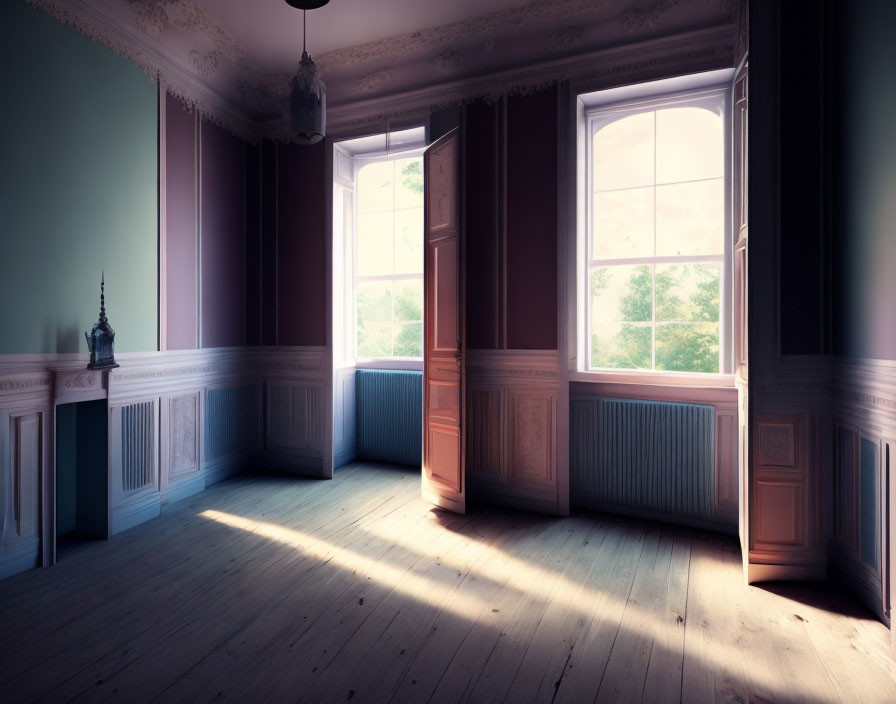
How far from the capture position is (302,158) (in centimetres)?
439

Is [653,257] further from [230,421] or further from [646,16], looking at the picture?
[230,421]

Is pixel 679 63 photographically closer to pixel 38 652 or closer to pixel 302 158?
pixel 302 158

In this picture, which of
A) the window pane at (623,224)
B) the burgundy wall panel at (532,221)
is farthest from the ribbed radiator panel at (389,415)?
the window pane at (623,224)

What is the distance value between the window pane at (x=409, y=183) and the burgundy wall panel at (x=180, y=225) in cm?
172

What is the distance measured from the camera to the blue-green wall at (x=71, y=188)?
2.61 meters

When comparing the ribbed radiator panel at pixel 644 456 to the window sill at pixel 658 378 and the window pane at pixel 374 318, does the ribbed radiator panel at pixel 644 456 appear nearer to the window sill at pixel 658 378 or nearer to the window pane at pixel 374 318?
the window sill at pixel 658 378

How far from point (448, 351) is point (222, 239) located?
7.25 feet

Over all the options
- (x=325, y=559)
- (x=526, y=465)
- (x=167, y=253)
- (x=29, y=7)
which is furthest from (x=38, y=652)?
(x=29, y=7)

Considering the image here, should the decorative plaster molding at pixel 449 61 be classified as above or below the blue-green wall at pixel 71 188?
above

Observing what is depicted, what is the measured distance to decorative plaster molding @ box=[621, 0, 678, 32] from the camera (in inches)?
123

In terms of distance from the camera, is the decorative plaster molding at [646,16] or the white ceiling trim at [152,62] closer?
the white ceiling trim at [152,62]

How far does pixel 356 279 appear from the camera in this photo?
4879mm

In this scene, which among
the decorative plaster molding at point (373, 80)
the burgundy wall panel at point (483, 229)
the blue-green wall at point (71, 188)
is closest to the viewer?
the blue-green wall at point (71, 188)

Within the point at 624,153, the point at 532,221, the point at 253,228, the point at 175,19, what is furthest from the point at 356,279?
the point at 624,153
